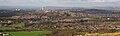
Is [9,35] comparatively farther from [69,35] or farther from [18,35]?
[69,35]

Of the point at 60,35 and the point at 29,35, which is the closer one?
the point at 60,35

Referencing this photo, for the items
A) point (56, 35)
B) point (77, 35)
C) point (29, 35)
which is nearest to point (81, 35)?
point (77, 35)

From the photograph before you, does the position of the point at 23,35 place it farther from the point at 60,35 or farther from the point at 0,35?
the point at 60,35

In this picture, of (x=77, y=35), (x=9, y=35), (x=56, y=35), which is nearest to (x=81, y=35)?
(x=77, y=35)

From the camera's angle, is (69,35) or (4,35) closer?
(69,35)

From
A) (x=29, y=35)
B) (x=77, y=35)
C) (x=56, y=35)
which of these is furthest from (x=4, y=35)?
(x=77, y=35)

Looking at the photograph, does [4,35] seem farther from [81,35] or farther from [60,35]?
[81,35]

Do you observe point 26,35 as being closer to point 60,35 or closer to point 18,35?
point 18,35
